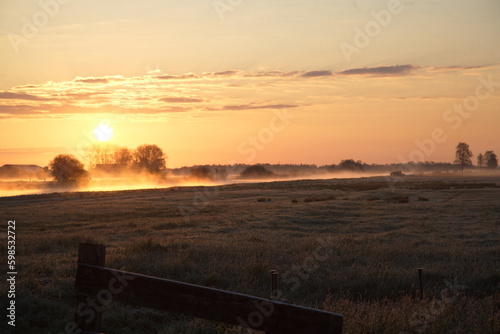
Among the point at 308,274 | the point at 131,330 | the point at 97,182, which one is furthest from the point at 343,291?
the point at 97,182

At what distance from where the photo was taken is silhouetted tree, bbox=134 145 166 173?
152625 millimetres

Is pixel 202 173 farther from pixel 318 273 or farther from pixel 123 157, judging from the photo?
pixel 318 273

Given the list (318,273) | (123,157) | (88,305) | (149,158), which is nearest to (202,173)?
(149,158)

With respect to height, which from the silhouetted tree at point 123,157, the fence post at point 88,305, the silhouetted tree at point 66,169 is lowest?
the fence post at point 88,305

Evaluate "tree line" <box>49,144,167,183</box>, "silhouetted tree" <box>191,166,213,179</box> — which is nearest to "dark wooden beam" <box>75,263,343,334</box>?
"tree line" <box>49,144,167,183</box>

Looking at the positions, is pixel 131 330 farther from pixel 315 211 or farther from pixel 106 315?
pixel 315 211

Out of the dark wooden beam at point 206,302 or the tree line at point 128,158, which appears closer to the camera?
the dark wooden beam at point 206,302

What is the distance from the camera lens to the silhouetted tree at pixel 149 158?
152625 mm

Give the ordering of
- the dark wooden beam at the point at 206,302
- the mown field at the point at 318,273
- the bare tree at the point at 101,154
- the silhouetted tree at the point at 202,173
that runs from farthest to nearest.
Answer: the silhouetted tree at the point at 202,173 → the bare tree at the point at 101,154 → the mown field at the point at 318,273 → the dark wooden beam at the point at 206,302

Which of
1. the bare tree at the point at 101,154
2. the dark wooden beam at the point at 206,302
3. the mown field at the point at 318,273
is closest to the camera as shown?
the dark wooden beam at the point at 206,302

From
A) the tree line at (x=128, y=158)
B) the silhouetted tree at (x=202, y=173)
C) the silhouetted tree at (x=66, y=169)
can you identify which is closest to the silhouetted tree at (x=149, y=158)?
the tree line at (x=128, y=158)

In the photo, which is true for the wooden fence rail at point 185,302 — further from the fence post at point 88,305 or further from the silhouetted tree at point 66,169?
the silhouetted tree at point 66,169

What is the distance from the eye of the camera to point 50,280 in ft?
37.2

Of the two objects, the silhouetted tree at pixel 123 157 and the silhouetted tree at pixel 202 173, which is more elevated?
the silhouetted tree at pixel 123 157
